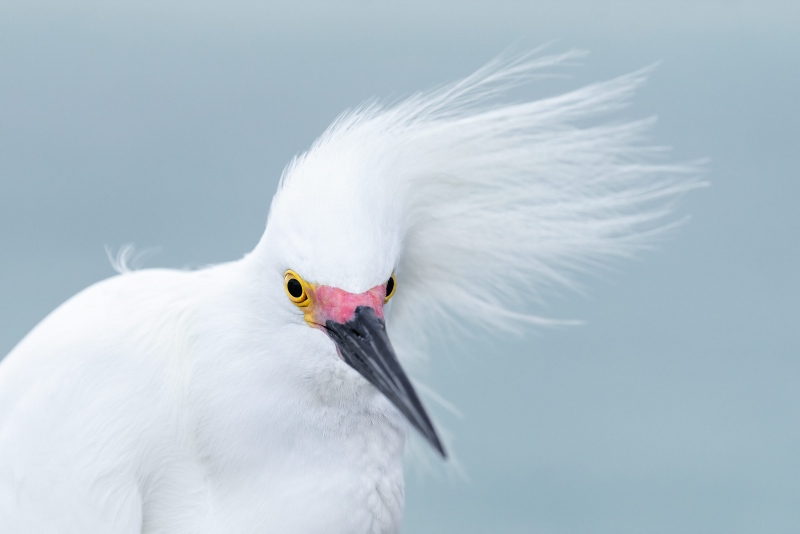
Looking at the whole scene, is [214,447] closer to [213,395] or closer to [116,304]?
[213,395]

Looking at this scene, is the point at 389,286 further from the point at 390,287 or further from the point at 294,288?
the point at 294,288

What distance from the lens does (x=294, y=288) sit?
1.76m

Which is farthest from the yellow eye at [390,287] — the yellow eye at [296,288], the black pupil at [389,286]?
the yellow eye at [296,288]

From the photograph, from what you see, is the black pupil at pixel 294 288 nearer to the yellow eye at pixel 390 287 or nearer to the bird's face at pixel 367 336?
the bird's face at pixel 367 336

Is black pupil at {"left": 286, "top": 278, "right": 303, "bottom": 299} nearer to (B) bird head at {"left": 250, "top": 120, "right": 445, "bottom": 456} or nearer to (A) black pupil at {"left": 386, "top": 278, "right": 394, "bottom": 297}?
(B) bird head at {"left": 250, "top": 120, "right": 445, "bottom": 456}

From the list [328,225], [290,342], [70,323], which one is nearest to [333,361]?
[290,342]

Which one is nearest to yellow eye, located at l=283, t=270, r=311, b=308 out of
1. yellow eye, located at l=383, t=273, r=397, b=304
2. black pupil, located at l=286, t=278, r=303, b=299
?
black pupil, located at l=286, t=278, r=303, b=299

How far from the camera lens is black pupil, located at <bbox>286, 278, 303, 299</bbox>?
5.73 feet

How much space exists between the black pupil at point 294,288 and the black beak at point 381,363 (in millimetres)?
66

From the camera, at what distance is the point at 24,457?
198 cm

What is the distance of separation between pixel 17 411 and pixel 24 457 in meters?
0.09

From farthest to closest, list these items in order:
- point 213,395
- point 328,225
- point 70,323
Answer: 1. point 70,323
2. point 213,395
3. point 328,225

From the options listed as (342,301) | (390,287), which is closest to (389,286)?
(390,287)

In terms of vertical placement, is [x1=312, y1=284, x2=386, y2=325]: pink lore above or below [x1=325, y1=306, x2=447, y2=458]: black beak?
above
